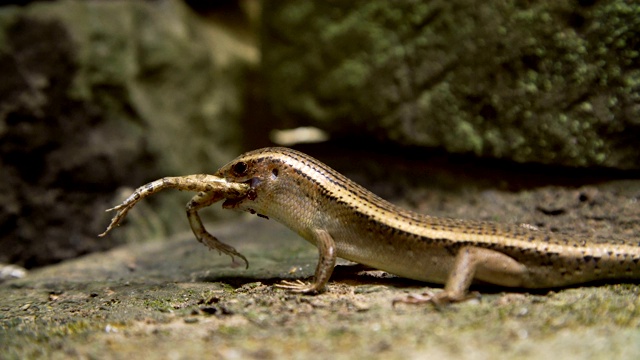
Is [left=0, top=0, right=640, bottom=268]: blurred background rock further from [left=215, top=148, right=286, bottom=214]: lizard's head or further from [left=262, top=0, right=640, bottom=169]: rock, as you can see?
[left=215, top=148, right=286, bottom=214]: lizard's head

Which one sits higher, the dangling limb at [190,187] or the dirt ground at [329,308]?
the dangling limb at [190,187]

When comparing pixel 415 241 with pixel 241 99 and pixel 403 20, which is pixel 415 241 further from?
pixel 241 99

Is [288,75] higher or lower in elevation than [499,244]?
higher

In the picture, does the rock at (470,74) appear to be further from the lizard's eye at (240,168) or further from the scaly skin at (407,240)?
the lizard's eye at (240,168)

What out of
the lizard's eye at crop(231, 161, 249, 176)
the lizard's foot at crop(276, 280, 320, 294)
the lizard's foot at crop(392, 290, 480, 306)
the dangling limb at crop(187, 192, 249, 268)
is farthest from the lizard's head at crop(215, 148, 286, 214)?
the lizard's foot at crop(392, 290, 480, 306)

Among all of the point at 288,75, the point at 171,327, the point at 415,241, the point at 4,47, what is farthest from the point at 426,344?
the point at 4,47

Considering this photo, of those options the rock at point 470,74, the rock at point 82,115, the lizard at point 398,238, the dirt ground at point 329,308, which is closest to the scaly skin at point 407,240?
the lizard at point 398,238
